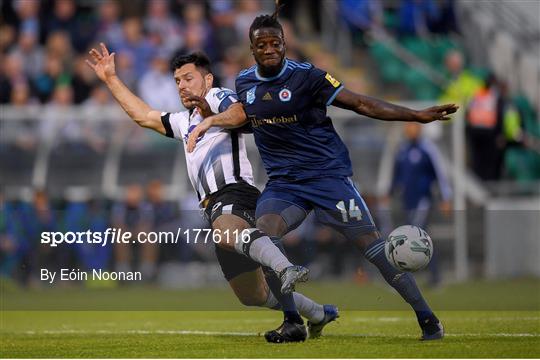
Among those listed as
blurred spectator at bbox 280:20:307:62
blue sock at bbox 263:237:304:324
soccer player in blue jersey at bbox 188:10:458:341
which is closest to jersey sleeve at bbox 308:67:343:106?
soccer player in blue jersey at bbox 188:10:458:341

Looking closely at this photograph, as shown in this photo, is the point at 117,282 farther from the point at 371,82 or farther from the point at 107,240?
the point at 371,82

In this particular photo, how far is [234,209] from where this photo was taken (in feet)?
33.9

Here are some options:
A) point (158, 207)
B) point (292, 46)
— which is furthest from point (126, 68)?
point (158, 207)

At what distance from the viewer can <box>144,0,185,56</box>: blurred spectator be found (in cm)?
2264

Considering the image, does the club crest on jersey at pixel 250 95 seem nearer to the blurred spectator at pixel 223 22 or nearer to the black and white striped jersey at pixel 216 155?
the black and white striped jersey at pixel 216 155

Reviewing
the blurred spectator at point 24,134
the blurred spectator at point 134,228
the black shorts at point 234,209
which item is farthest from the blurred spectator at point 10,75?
the black shorts at point 234,209

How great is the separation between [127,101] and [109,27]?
483 inches

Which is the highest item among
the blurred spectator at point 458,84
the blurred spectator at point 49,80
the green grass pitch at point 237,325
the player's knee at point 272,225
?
the blurred spectator at point 49,80

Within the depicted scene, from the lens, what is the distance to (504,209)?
20406mm

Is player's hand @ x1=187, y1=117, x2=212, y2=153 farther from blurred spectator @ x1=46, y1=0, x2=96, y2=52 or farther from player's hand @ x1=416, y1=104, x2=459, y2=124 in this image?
blurred spectator @ x1=46, y1=0, x2=96, y2=52

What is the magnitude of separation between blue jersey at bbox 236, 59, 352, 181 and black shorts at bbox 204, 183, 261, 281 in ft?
1.03

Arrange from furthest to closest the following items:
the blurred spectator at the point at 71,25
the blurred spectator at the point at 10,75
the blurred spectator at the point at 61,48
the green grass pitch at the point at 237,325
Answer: the blurred spectator at the point at 71,25
the blurred spectator at the point at 61,48
the blurred spectator at the point at 10,75
the green grass pitch at the point at 237,325

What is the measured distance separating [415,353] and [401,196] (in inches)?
356

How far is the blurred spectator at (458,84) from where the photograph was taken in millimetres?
21281
